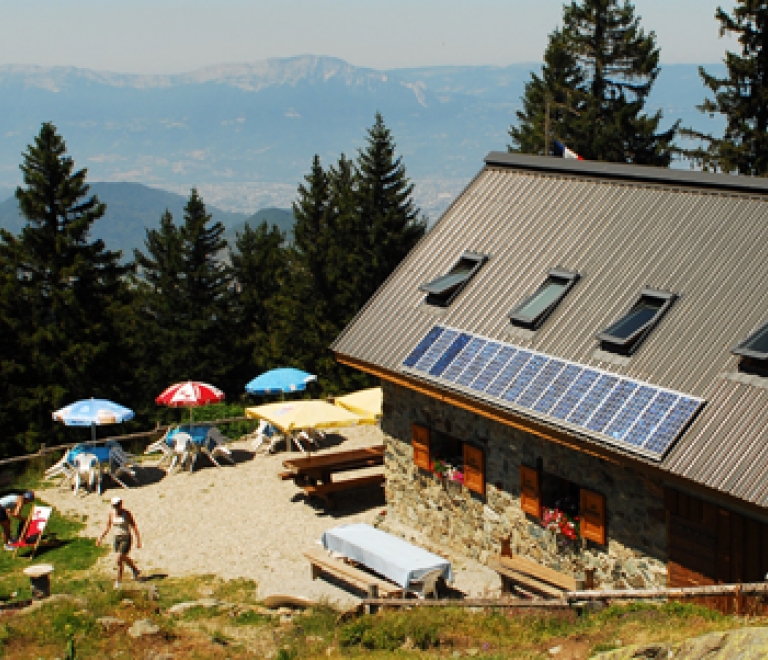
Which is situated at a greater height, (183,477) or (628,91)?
(628,91)

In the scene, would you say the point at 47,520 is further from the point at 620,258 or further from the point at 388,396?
the point at 620,258

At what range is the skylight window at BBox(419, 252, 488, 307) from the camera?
19.6m

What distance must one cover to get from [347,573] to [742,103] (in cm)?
2502

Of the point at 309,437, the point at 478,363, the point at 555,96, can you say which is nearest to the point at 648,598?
the point at 478,363

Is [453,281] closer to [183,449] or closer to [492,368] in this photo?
[492,368]

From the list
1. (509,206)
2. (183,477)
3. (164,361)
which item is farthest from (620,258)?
(164,361)

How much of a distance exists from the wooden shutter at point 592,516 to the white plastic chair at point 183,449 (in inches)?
483

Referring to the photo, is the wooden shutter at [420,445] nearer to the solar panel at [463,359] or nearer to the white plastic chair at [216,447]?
the solar panel at [463,359]

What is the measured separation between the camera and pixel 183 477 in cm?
2494

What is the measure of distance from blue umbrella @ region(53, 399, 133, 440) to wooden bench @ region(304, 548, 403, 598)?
25.8 feet

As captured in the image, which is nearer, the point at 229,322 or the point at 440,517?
the point at 440,517

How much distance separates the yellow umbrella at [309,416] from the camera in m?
22.8

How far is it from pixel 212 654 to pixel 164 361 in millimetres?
45552

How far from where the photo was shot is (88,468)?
24141mm
